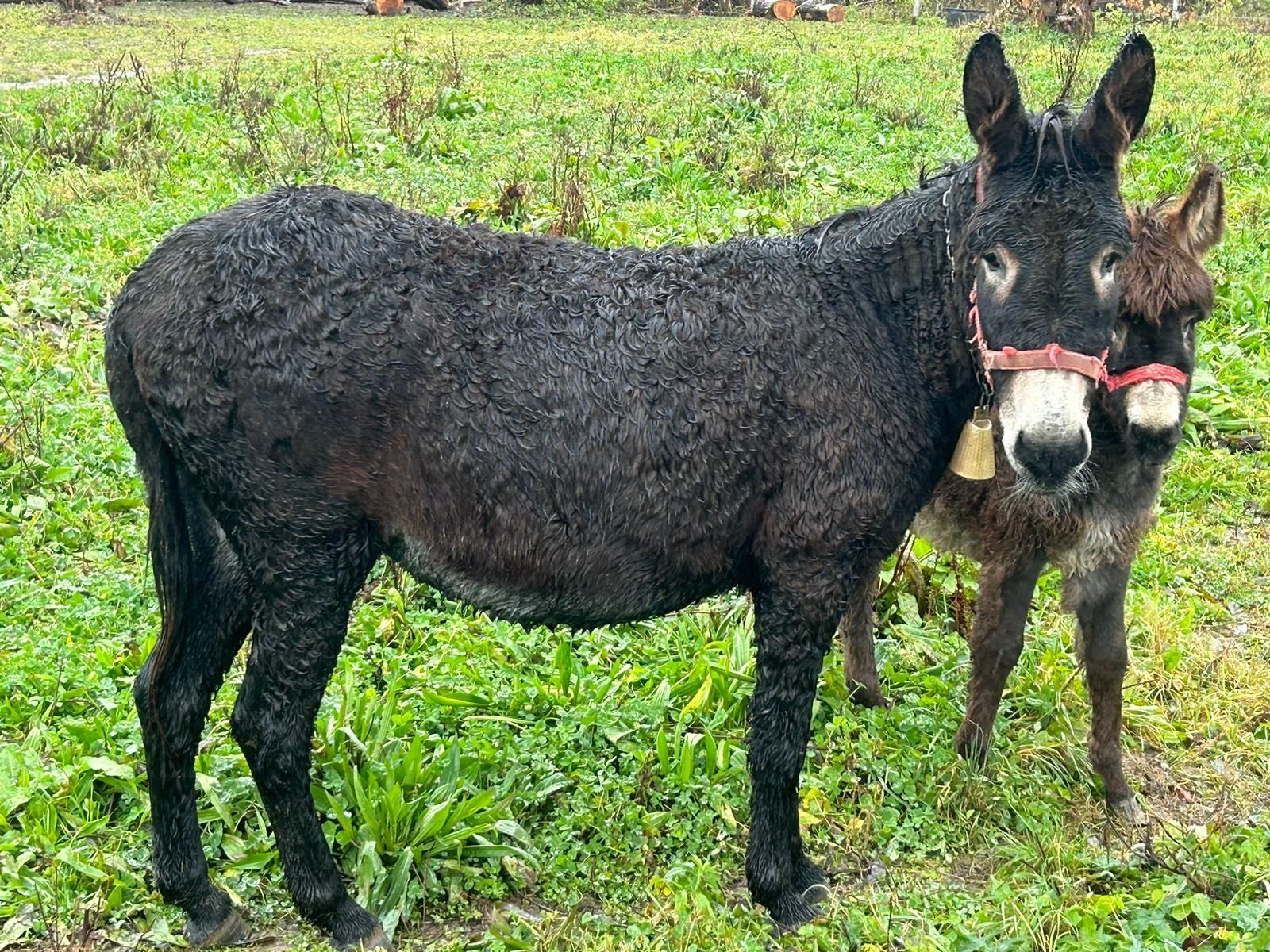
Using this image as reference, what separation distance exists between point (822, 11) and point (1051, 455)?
1910cm

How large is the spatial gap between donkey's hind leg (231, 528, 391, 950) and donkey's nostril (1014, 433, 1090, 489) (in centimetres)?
179

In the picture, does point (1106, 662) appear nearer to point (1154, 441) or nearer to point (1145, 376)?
point (1154, 441)

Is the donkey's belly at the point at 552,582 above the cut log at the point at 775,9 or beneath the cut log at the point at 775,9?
beneath

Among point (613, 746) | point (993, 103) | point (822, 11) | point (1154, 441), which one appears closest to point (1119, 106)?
point (993, 103)

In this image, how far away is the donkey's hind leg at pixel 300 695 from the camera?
3230 mm

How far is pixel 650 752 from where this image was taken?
4.15m

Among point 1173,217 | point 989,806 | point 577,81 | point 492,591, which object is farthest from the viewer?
point 577,81

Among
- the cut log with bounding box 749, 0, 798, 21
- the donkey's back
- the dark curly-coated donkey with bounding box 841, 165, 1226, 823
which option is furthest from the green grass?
the cut log with bounding box 749, 0, 798, 21

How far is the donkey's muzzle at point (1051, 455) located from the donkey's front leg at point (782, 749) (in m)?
0.75

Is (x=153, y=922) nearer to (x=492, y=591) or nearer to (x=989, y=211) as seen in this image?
(x=492, y=591)

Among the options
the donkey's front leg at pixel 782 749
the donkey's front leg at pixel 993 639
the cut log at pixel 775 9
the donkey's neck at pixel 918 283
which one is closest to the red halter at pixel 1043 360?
the donkey's neck at pixel 918 283

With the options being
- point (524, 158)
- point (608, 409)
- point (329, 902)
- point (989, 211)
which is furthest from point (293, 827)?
point (524, 158)

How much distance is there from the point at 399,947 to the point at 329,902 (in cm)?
26

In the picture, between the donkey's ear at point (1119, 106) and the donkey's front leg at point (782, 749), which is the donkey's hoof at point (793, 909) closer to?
the donkey's front leg at point (782, 749)
